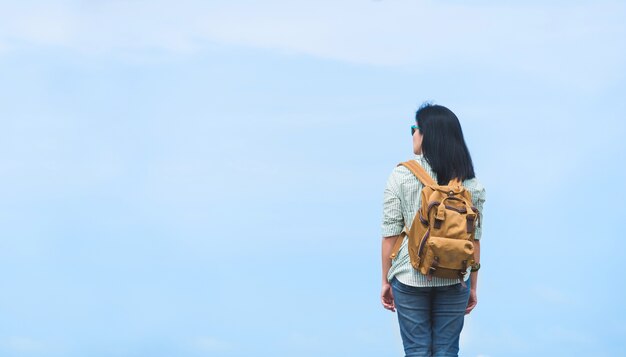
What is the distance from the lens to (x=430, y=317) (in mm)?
5391

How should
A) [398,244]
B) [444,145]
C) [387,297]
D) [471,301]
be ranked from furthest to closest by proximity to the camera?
1. [471,301]
2. [387,297]
3. [398,244]
4. [444,145]

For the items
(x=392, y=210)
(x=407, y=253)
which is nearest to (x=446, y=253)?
(x=407, y=253)

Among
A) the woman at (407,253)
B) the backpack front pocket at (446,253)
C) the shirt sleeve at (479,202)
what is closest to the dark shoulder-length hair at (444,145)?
the woman at (407,253)

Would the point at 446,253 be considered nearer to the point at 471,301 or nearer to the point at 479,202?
the point at 479,202

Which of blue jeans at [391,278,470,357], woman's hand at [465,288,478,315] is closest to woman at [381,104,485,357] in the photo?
blue jeans at [391,278,470,357]

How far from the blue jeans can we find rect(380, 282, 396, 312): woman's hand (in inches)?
2.9

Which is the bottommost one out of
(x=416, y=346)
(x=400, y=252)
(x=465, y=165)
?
(x=416, y=346)

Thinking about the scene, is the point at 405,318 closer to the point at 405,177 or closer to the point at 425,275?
the point at 425,275

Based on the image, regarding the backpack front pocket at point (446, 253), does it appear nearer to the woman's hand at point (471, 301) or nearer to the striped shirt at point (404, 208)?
the striped shirt at point (404, 208)

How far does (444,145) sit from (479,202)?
33cm

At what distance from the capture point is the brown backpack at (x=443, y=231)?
5.16 metres

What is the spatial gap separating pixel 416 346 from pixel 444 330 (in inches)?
5.6

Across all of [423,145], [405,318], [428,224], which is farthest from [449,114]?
[405,318]

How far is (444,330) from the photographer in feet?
17.6
